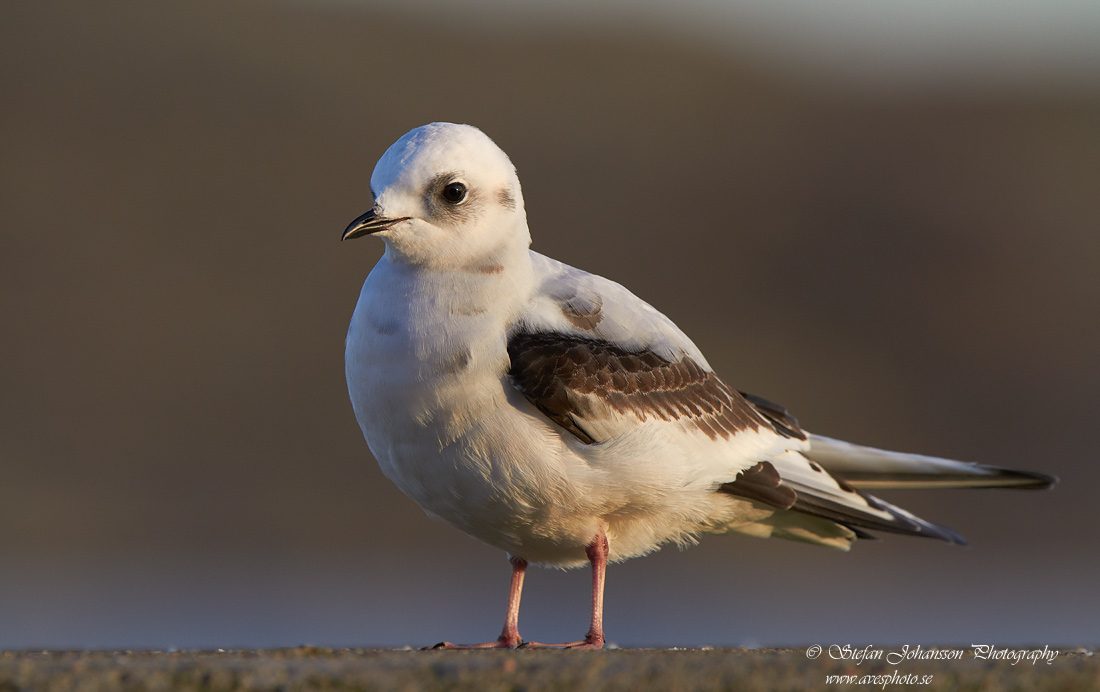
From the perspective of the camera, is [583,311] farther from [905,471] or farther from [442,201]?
[905,471]

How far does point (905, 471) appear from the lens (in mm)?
6941

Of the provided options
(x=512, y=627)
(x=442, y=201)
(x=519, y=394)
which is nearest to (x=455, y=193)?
(x=442, y=201)

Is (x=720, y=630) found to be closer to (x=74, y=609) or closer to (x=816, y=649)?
(x=74, y=609)

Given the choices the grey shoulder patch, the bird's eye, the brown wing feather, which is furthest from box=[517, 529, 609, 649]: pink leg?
the bird's eye

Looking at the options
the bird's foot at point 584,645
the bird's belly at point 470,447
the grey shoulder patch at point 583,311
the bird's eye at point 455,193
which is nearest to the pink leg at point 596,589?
the bird's foot at point 584,645

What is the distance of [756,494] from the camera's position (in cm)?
627

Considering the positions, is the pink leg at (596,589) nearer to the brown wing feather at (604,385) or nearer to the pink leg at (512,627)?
the pink leg at (512,627)

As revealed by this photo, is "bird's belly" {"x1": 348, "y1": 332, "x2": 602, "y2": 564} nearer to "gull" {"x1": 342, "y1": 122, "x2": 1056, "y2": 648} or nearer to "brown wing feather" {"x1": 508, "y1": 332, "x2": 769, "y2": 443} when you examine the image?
"gull" {"x1": 342, "y1": 122, "x2": 1056, "y2": 648}

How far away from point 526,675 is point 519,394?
5.69 feet

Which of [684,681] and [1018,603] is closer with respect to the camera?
[684,681]

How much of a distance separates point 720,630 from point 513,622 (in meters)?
9.86

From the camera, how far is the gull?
17.7 ft

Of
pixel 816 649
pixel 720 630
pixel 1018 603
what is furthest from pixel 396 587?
pixel 816 649

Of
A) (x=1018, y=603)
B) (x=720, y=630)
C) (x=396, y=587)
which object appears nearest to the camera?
(x=720, y=630)
